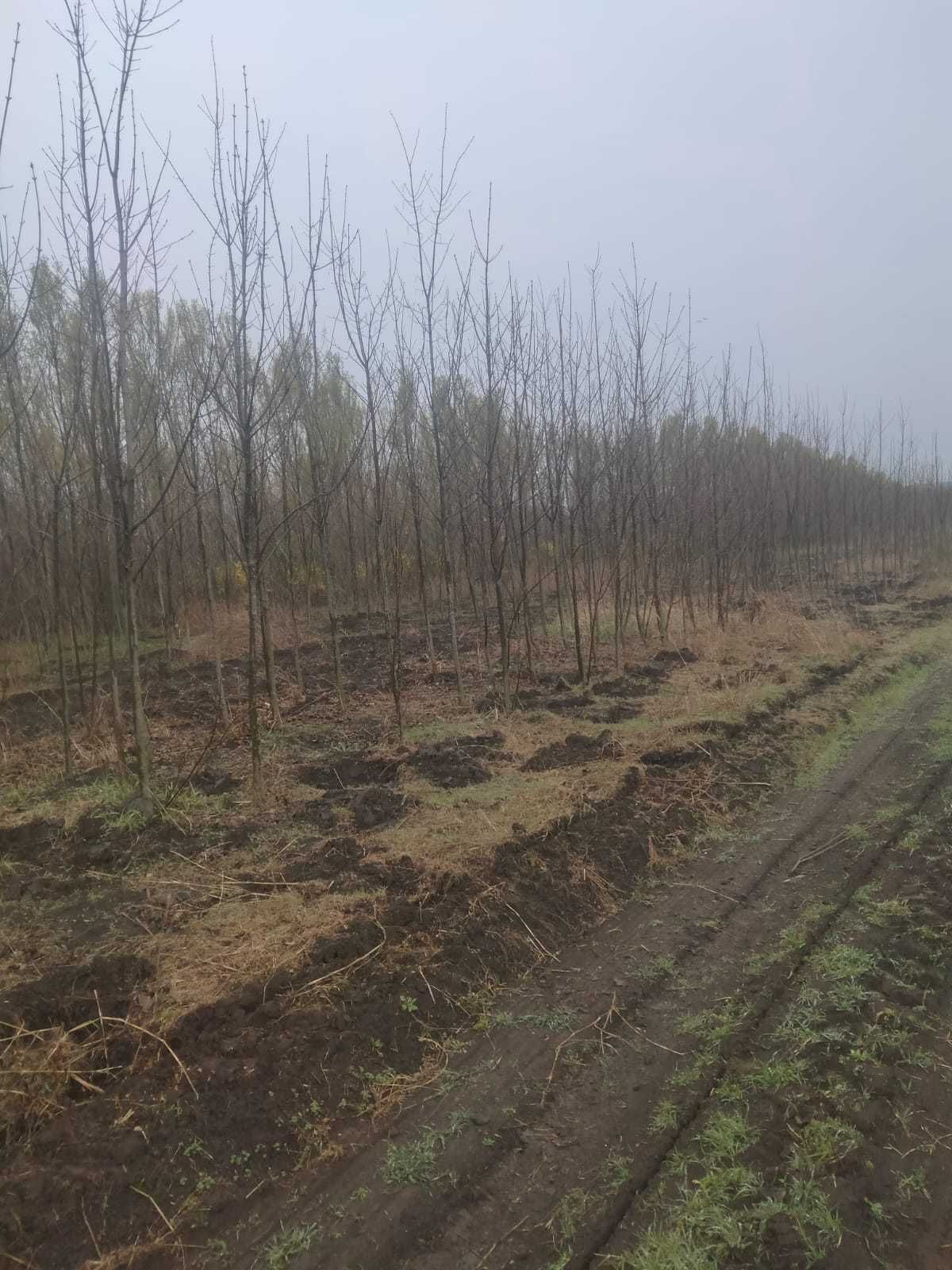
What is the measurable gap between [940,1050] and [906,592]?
16.3m

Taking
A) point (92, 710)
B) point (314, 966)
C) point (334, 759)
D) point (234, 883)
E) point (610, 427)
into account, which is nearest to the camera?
point (314, 966)

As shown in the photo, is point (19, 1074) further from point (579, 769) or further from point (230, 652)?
point (230, 652)

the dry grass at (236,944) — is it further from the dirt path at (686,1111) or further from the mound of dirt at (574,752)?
the mound of dirt at (574,752)

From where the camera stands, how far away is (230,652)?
1255cm

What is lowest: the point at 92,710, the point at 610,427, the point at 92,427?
the point at 92,710

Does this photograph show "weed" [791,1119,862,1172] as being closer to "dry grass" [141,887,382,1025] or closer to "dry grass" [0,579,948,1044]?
"dry grass" [0,579,948,1044]

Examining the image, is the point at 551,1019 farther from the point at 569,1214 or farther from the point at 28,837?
the point at 28,837

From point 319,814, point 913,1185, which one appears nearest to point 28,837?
point 319,814

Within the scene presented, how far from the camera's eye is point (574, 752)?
6.54 meters

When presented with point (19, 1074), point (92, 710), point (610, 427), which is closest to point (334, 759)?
point (92, 710)

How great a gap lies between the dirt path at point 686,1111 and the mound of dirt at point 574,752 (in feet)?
6.75

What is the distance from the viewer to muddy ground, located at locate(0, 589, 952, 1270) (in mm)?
2281

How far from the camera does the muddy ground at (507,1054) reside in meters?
2.28

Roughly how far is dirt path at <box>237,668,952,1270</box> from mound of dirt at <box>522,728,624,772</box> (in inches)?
81.0
